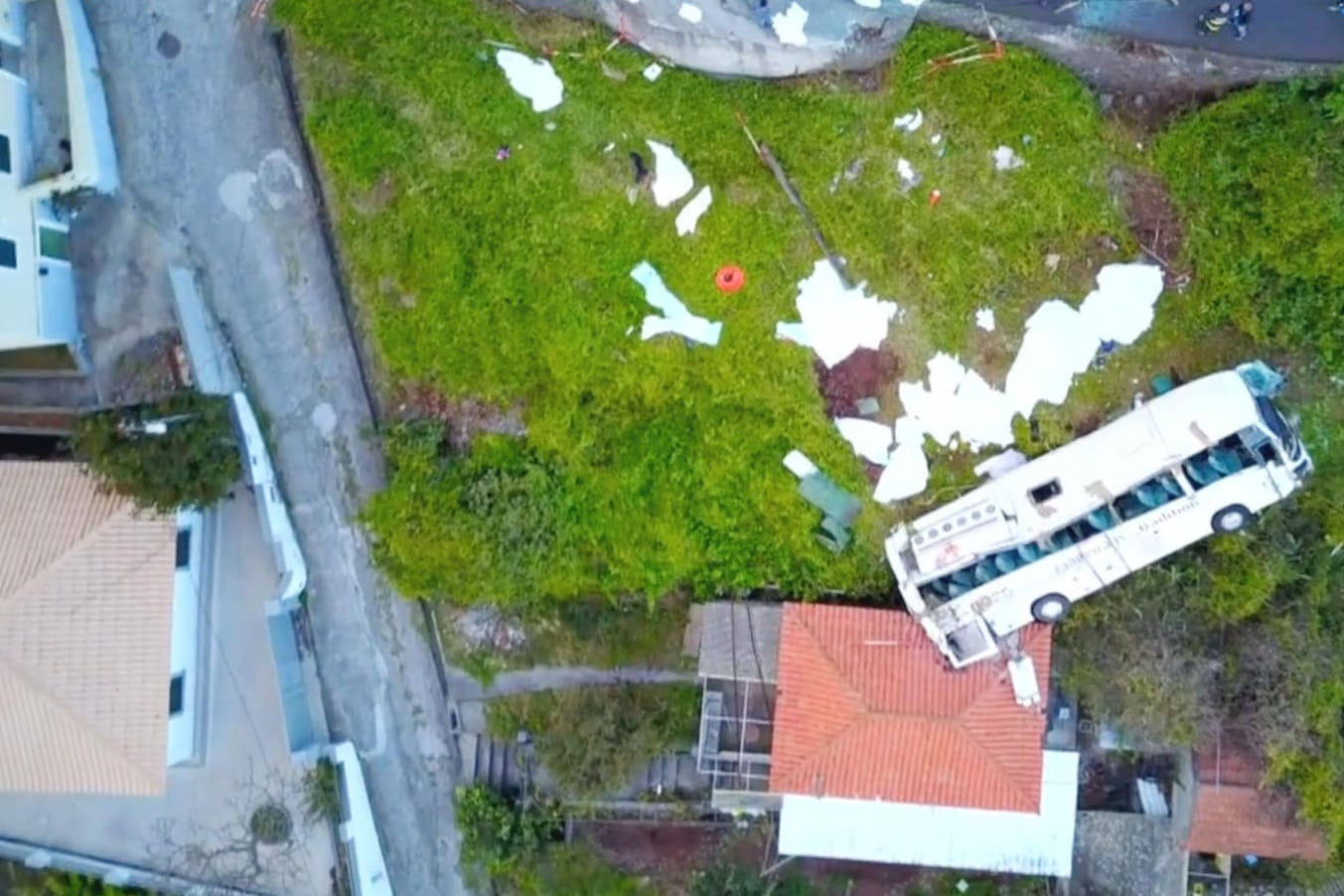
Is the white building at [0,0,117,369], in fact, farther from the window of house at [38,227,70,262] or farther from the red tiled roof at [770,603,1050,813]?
the red tiled roof at [770,603,1050,813]

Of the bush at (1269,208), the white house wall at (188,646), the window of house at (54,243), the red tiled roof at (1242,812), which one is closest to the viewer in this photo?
the bush at (1269,208)

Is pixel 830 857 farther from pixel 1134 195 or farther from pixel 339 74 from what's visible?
pixel 339 74

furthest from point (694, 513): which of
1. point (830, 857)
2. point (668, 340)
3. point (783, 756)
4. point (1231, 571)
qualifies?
point (1231, 571)

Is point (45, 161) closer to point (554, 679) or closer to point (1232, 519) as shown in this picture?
point (554, 679)

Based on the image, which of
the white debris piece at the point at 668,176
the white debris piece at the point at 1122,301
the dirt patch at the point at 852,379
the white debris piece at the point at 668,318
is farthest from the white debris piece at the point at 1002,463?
the white debris piece at the point at 668,176

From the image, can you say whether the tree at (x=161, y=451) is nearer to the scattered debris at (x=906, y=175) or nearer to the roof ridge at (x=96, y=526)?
the roof ridge at (x=96, y=526)
